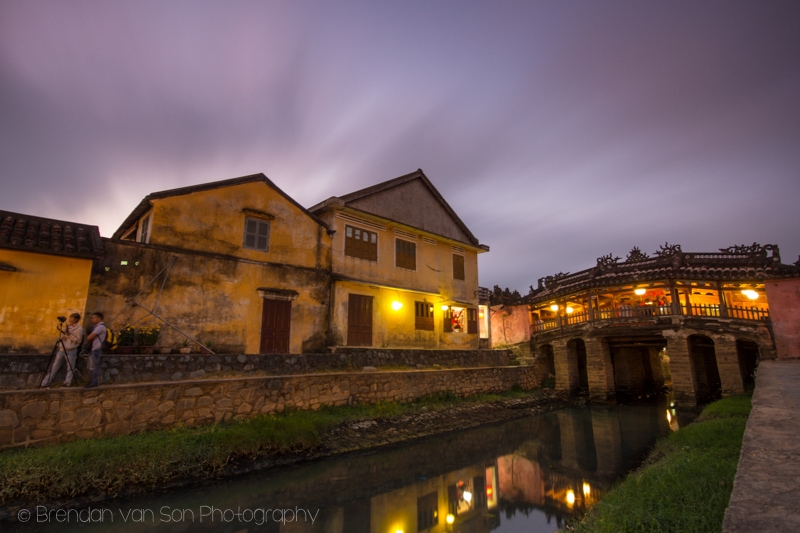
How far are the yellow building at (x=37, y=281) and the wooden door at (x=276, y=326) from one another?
5.76 meters

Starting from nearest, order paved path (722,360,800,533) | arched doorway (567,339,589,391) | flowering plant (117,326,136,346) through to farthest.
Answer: paved path (722,360,800,533) → flowering plant (117,326,136,346) → arched doorway (567,339,589,391)

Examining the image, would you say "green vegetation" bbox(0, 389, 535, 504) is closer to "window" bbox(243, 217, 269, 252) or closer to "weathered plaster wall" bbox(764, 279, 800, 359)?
"window" bbox(243, 217, 269, 252)

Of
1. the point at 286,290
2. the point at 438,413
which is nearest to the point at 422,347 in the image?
the point at 438,413

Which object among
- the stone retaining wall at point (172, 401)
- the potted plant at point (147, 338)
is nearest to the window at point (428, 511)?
the stone retaining wall at point (172, 401)

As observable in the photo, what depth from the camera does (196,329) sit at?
551 inches

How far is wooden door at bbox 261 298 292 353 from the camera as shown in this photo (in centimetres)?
1561

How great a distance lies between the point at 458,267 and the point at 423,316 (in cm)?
428

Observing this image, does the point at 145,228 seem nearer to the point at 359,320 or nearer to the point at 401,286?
the point at 359,320

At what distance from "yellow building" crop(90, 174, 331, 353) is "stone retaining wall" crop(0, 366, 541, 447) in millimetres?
3126

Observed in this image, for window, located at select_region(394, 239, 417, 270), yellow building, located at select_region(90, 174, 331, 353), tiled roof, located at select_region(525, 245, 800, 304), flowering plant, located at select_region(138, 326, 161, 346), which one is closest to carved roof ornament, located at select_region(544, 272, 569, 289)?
tiled roof, located at select_region(525, 245, 800, 304)

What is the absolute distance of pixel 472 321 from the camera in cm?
2417

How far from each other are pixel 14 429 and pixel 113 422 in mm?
1744

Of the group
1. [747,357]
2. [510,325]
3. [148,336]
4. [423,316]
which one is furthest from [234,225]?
[747,357]

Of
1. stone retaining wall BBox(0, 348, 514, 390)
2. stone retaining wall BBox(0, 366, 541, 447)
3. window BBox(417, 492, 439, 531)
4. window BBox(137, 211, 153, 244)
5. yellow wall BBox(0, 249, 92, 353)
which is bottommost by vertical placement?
window BBox(417, 492, 439, 531)
